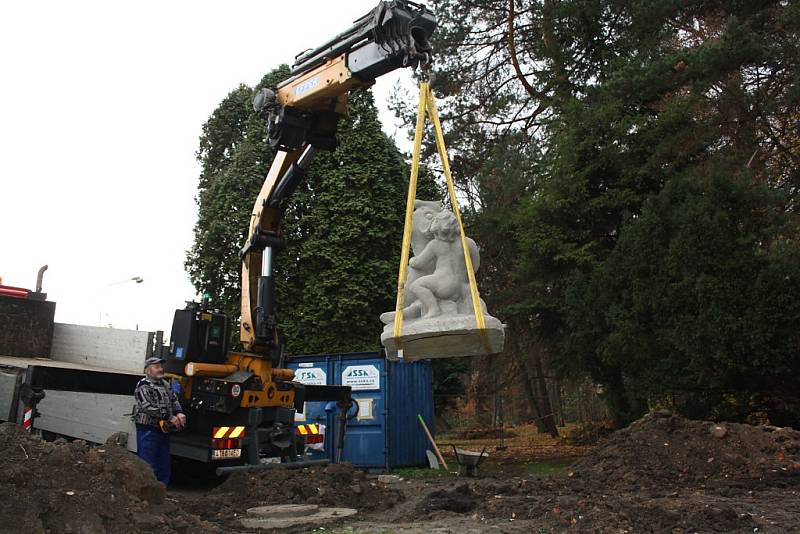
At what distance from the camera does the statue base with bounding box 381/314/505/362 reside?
7160mm

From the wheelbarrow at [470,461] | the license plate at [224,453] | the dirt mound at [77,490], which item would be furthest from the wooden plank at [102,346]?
the dirt mound at [77,490]

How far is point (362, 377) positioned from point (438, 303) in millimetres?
5793

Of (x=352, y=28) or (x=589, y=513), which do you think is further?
(x=352, y=28)

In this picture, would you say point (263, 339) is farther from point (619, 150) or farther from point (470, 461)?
point (619, 150)

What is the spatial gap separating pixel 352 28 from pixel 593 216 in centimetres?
784

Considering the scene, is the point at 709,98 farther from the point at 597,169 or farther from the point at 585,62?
the point at 585,62

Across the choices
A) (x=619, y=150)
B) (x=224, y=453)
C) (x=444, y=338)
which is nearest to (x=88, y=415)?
(x=224, y=453)

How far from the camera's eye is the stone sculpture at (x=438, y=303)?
724cm

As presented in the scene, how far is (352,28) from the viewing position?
28.9 feet

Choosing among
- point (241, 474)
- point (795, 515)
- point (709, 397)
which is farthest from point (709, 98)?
point (241, 474)

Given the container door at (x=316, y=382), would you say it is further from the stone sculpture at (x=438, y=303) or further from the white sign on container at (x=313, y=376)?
the stone sculpture at (x=438, y=303)

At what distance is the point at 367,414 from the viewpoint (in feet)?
43.0

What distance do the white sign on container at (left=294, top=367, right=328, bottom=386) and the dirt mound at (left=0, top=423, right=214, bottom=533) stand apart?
7.94 m

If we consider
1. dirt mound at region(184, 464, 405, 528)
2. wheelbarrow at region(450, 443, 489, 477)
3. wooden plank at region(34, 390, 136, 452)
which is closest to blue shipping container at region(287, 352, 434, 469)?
wheelbarrow at region(450, 443, 489, 477)
